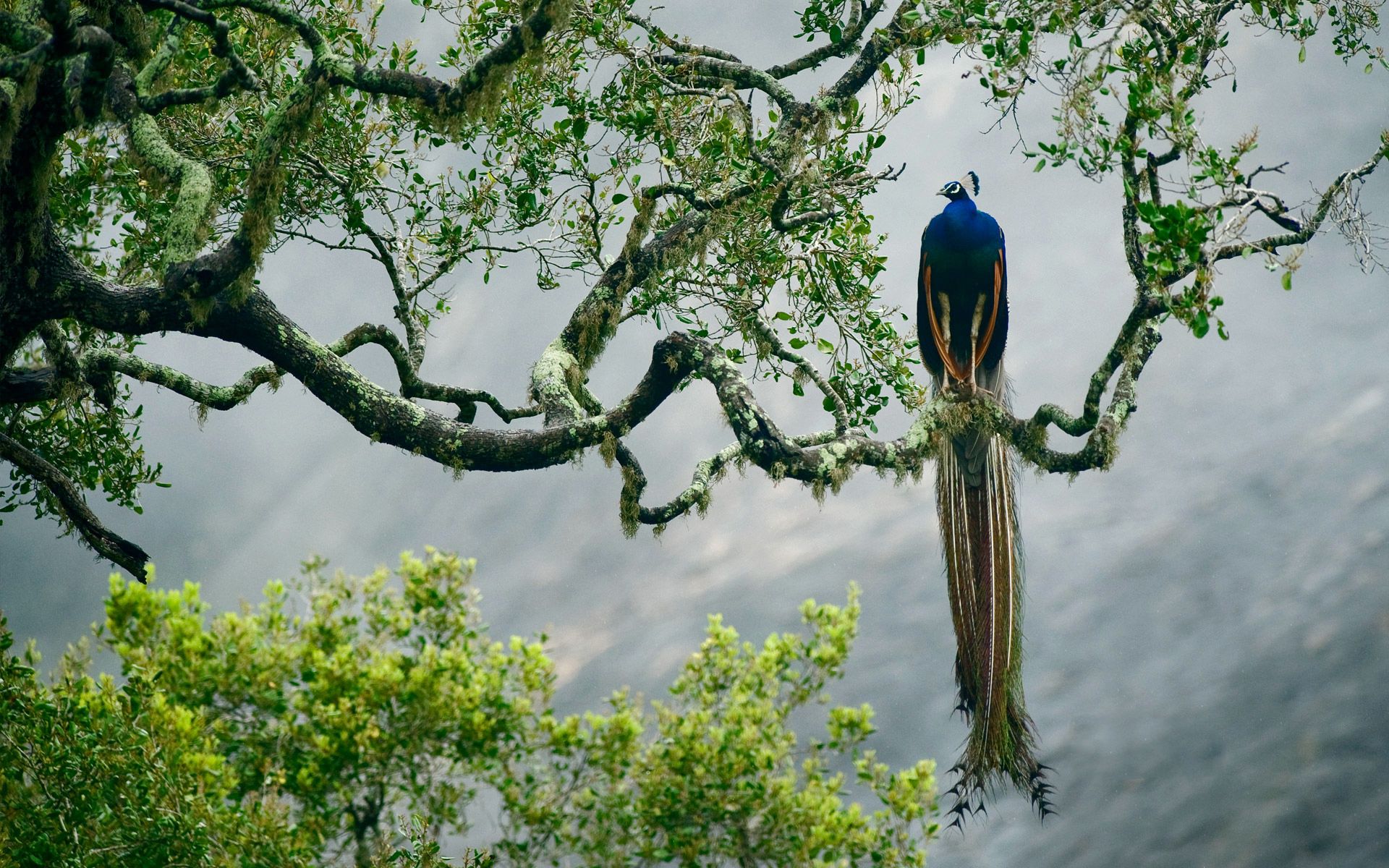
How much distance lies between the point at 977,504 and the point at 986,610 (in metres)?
0.55

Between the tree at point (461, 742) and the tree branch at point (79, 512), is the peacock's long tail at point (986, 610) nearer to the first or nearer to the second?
the tree at point (461, 742)

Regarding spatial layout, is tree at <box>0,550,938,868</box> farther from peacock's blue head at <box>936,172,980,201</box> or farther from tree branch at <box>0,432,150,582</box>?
peacock's blue head at <box>936,172,980,201</box>

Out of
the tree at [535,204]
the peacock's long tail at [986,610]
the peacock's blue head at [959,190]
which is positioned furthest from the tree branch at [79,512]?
the peacock's blue head at [959,190]

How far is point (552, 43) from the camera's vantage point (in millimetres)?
5410

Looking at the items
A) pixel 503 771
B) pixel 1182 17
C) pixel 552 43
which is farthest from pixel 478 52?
pixel 503 771

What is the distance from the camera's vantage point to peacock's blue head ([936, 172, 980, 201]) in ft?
21.8

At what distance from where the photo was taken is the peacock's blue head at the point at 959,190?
666cm

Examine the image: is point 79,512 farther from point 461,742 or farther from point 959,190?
point 959,190

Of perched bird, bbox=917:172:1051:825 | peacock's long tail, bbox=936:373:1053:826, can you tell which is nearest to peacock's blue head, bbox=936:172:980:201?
perched bird, bbox=917:172:1051:825

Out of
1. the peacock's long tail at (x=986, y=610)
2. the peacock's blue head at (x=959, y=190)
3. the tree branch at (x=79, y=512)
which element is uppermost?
the peacock's blue head at (x=959, y=190)

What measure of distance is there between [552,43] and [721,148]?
4.17 ft

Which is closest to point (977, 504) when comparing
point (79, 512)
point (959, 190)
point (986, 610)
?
point (986, 610)

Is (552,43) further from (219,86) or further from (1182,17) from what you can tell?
(1182,17)

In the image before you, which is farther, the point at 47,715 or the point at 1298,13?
the point at 1298,13
